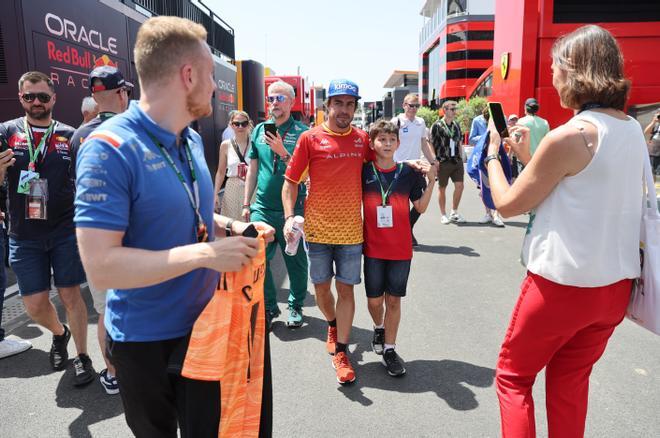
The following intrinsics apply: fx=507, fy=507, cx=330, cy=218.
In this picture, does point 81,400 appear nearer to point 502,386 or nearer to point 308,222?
point 308,222

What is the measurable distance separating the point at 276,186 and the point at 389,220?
4.42 ft

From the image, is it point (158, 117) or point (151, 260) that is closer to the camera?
point (151, 260)

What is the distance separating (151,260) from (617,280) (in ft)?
5.74

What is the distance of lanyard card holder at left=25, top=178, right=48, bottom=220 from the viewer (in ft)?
11.2

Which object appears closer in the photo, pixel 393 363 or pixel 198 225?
pixel 198 225

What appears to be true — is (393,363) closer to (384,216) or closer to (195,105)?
(384,216)

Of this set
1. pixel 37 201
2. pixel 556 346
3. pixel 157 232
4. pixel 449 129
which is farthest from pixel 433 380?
pixel 449 129

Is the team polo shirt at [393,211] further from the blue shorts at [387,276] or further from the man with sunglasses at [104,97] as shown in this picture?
the man with sunglasses at [104,97]

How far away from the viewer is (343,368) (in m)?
3.51

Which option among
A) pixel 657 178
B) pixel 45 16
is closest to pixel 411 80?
pixel 657 178

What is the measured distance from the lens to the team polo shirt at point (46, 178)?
11.4 ft

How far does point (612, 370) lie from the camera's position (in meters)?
3.60

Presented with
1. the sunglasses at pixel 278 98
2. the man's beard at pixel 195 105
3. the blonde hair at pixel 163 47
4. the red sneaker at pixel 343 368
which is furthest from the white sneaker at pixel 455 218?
the blonde hair at pixel 163 47

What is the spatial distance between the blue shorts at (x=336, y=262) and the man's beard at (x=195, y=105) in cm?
210
